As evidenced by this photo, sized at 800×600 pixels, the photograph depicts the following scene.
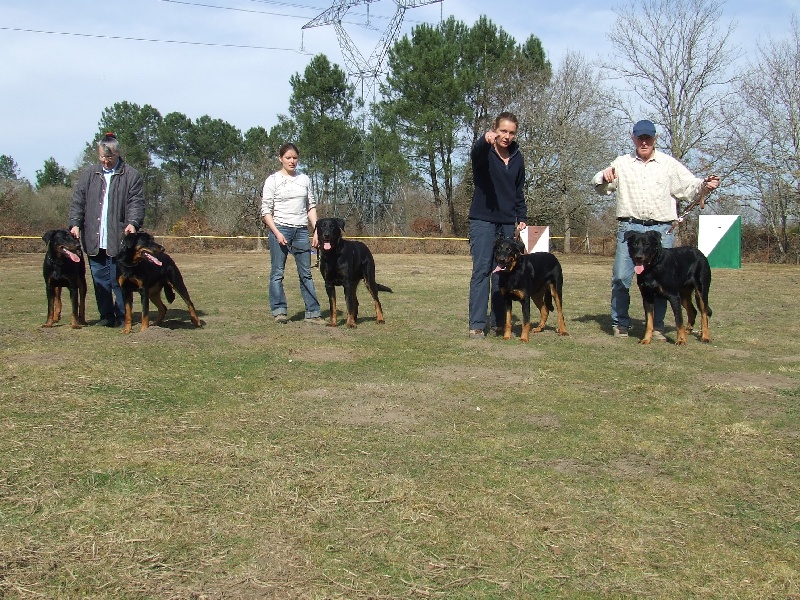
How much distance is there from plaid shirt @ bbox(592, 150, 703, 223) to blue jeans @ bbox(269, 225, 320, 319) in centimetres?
311

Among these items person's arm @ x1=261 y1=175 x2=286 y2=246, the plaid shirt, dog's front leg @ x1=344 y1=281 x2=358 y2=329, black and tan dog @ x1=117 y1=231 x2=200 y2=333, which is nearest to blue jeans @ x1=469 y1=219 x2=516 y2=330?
the plaid shirt

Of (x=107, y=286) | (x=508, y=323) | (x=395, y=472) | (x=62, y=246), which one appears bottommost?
(x=395, y=472)

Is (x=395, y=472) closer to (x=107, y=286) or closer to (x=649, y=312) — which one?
(x=649, y=312)

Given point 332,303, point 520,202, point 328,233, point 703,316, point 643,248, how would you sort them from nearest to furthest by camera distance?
point 643,248 → point 703,316 → point 520,202 → point 328,233 → point 332,303

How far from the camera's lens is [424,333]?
22.9 feet

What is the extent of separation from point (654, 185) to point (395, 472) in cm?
486

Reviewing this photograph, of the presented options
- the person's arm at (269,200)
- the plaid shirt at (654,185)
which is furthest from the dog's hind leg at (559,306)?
the person's arm at (269,200)

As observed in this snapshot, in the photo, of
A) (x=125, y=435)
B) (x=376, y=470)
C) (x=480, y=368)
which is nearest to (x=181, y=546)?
(x=376, y=470)

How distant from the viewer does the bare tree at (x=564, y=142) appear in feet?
113

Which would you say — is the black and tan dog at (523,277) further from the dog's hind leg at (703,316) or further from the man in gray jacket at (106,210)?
the man in gray jacket at (106,210)

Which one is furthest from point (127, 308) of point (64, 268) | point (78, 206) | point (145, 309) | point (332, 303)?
point (332, 303)

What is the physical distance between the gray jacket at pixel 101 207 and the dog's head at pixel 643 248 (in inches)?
185

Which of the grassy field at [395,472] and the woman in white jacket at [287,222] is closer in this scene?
the grassy field at [395,472]

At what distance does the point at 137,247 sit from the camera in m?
6.66
